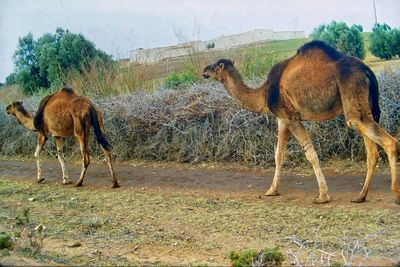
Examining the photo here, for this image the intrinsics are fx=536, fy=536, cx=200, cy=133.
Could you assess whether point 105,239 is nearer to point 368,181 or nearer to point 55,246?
point 55,246

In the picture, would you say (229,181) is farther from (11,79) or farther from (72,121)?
(11,79)

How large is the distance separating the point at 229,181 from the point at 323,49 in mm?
3893

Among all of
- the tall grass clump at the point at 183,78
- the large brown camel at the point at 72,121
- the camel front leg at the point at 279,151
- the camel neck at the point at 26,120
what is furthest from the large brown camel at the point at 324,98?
the tall grass clump at the point at 183,78

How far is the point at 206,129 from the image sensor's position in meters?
14.1

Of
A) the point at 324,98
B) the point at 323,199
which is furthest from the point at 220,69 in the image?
the point at 323,199

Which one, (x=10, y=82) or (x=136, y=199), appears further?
(x=10, y=82)

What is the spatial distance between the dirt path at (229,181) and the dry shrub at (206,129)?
73 cm

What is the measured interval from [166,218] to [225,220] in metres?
1.00

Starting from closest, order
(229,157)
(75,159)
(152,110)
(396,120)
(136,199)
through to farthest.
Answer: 1. (136,199)
2. (396,120)
3. (229,157)
4. (152,110)
5. (75,159)

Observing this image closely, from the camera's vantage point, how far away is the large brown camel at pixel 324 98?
27.0 feet

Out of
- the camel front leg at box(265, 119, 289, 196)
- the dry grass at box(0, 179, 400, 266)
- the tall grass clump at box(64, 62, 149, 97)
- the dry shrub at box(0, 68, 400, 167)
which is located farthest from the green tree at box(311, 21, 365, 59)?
the dry grass at box(0, 179, 400, 266)

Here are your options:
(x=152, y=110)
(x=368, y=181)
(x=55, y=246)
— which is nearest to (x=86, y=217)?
(x=55, y=246)

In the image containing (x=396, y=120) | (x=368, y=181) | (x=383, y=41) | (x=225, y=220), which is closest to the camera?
(x=225, y=220)

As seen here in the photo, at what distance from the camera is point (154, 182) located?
1213 cm
